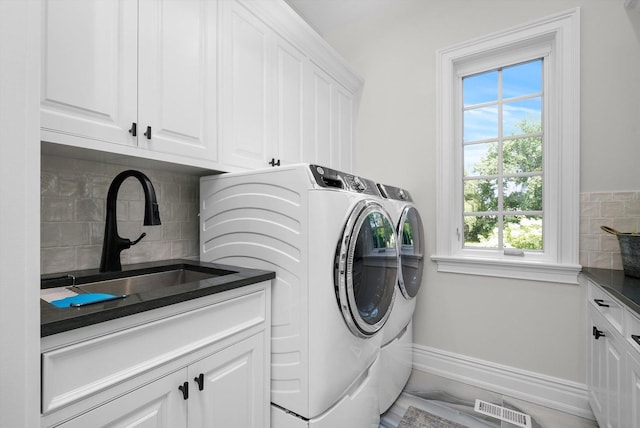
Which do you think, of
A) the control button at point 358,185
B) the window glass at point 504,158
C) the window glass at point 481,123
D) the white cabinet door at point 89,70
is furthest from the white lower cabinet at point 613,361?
the white cabinet door at point 89,70

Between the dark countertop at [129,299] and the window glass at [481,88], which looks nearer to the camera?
the dark countertop at [129,299]

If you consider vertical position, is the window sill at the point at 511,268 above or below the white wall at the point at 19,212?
below

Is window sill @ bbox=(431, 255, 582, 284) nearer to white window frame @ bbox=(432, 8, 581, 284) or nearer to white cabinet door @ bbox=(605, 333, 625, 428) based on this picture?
white window frame @ bbox=(432, 8, 581, 284)

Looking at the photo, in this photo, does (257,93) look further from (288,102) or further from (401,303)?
(401,303)

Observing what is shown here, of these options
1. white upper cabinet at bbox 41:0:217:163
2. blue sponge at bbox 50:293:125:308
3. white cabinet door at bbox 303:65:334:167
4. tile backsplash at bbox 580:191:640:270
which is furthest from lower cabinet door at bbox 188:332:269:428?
tile backsplash at bbox 580:191:640:270

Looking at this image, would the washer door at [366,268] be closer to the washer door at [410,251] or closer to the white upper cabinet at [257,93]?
the washer door at [410,251]

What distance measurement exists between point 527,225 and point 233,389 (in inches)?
85.2

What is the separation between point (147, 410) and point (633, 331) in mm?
1682

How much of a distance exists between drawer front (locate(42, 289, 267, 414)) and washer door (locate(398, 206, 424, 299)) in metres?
1.08

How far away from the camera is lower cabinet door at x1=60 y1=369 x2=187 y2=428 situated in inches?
30.8

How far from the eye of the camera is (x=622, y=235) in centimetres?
Result: 162

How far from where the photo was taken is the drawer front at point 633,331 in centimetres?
104

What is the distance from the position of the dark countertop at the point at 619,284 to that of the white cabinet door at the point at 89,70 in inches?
77.8

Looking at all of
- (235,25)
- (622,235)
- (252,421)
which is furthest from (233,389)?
(622,235)
